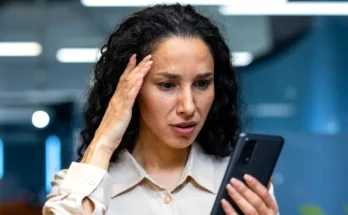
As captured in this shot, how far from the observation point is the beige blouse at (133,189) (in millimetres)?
1943

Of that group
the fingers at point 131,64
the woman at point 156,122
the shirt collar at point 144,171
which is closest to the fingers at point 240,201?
the woman at point 156,122

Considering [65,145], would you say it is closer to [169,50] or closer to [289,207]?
[289,207]

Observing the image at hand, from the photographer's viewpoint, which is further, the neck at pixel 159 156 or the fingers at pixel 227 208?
the neck at pixel 159 156

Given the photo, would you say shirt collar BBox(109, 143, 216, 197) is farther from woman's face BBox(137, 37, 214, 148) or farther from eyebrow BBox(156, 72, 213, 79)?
eyebrow BBox(156, 72, 213, 79)

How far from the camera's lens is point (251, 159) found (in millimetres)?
1715

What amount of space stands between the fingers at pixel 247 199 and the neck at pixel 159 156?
395 mm

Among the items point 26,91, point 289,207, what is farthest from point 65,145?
point 289,207

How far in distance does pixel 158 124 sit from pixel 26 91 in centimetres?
313

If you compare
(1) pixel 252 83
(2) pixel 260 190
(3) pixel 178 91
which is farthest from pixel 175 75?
(1) pixel 252 83

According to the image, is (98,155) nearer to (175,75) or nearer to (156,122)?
(156,122)

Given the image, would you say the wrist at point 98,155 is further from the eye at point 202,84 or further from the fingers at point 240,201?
the fingers at point 240,201

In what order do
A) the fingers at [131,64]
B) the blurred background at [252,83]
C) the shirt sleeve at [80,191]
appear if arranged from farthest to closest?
the blurred background at [252,83] < the fingers at [131,64] < the shirt sleeve at [80,191]

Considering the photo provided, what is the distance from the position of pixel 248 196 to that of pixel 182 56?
0.41 m

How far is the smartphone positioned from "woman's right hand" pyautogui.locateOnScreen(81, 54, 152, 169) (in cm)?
38
